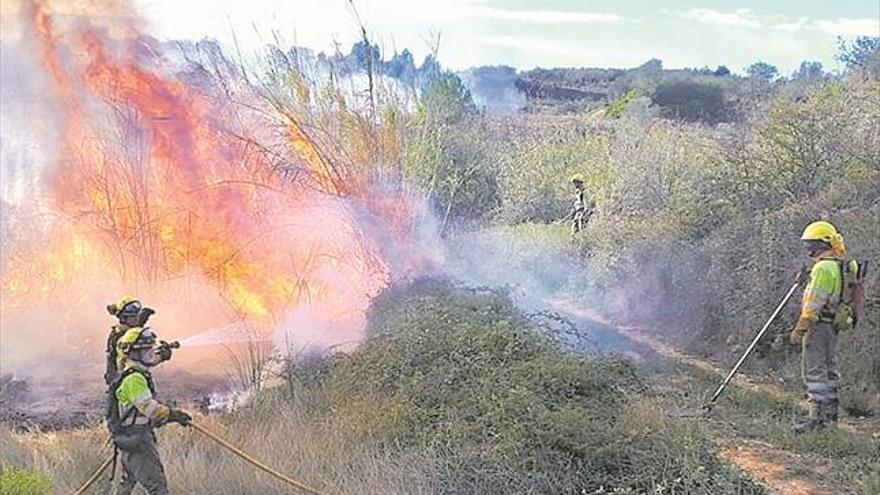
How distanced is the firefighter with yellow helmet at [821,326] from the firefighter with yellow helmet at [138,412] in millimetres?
6209

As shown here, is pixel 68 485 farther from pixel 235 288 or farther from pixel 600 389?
pixel 235 288

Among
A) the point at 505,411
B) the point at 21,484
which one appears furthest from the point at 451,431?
the point at 21,484

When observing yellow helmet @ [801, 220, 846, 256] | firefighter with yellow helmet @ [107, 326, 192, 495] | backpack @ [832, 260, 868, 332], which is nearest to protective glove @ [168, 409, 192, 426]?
firefighter with yellow helmet @ [107, 326, 192, 495]

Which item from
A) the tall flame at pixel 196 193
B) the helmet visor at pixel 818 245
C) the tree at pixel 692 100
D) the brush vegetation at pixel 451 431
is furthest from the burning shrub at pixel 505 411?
the tree at pixel 692 100

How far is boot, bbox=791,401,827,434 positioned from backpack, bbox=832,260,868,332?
0.86 meters

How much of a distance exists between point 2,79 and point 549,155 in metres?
13.7

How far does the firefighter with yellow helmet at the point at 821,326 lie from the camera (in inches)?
368

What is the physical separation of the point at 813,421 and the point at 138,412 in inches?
259

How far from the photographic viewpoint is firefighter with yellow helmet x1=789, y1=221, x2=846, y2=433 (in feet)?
30.7

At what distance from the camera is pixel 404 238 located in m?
14.3

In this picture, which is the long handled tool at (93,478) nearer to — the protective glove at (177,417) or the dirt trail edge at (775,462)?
the protective glove at (177,417)

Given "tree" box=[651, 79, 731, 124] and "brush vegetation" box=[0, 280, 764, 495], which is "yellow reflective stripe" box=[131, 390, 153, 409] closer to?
"brush vegetation" box=[0, 280, 764, 495]

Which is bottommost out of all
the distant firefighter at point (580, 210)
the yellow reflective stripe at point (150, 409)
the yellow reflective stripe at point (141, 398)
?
the distant firefighter at point (580, 210)

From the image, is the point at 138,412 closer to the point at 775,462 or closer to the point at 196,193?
the point at 775,462
